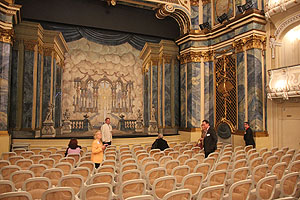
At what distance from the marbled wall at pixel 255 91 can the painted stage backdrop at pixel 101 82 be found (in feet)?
29.6

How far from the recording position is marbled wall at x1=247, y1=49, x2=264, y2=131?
9441 mm

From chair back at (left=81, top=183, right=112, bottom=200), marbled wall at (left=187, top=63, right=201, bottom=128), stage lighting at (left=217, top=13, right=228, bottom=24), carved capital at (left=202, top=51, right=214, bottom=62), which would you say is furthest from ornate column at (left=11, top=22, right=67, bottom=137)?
chair back at (left=81, top=183, right=112, bottom=200)

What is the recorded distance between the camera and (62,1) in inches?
431

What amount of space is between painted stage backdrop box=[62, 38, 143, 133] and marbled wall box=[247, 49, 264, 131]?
9.02 m

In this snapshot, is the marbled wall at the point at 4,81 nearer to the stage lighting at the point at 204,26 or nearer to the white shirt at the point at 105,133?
the white shirt at the point at 105,133

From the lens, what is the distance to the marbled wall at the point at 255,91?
944 centimetres

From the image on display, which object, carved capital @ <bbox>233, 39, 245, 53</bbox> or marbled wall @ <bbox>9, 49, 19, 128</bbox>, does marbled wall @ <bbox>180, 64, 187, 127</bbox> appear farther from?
marbled wall @ <bbox>9, 49, 19, 128</bbox>

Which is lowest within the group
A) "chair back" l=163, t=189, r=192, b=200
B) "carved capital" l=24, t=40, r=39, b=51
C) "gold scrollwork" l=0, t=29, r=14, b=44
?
"chair back" l=163, t=189, r=192, b=200

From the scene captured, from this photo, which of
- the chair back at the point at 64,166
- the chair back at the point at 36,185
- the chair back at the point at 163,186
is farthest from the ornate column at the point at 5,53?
the chair back at the point at 163,186

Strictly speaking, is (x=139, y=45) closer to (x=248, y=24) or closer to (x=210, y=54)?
(x=210, y=54)

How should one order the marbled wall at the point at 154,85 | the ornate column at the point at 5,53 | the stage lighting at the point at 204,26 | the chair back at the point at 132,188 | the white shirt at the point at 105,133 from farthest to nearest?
the marbled wall at the point at 154,85, the stage lighting at the point at 204,26, the white shirt at the point at 105,133, the ornate column at the point at 5,53, the chair back at the point at 132,188

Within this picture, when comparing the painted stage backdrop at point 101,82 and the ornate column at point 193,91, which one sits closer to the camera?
the ornate column at point 193,91

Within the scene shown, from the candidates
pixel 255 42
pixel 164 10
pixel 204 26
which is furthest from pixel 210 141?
pixel 164 10

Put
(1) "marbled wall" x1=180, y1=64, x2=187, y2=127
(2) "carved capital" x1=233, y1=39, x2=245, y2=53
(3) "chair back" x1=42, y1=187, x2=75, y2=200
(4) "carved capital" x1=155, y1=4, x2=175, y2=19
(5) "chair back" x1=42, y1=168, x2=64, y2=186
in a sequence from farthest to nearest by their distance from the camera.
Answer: (1) "marbled wall" x1=180, y1=64, x2=187, y2=127
(4) "carved capital" x1=155, y1=4, x2=175, y2=19
(2) "carved capital" x1=233, y1=39, x2=245, y2=53
(5) "chair back" x1=42, y1=168, x2=64, y2=186
(3) "chair back" x1=42, y1=187, x2=75, y2=200
